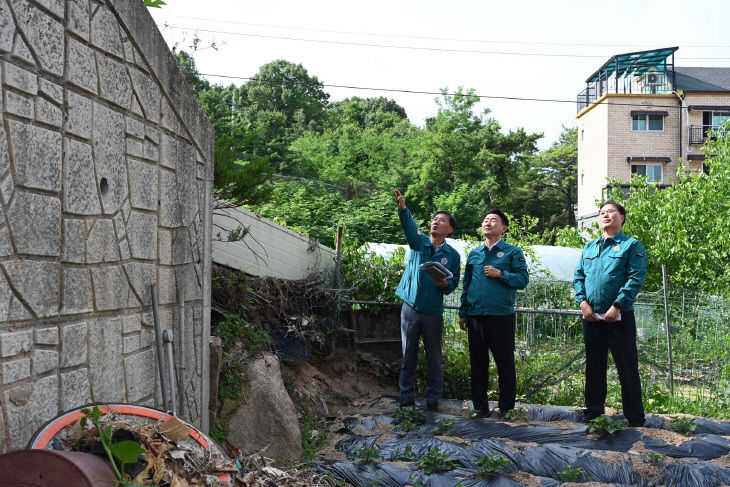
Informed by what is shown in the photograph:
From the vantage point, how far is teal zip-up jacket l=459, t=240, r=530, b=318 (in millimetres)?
5719

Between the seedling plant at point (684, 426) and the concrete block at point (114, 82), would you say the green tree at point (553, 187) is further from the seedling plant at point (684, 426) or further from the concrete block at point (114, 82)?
the concrete block at point (114, 82)

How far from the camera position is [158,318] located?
372 centimetres

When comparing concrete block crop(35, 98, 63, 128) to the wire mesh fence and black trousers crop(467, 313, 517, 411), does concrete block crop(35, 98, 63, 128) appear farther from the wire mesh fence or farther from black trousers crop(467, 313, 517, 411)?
the wire mesh fence

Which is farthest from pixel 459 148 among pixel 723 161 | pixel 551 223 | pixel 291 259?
pixel 291 259

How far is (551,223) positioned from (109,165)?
3727 centimetres

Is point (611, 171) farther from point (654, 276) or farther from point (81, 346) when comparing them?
point (81, 346)

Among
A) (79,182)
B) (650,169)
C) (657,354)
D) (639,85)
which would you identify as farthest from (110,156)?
(639,85)

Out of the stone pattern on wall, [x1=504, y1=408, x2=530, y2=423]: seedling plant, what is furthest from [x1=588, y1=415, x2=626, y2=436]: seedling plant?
the stone pattern on wall

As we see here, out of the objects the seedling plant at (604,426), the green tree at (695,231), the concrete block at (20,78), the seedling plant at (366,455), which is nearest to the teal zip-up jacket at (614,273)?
the seedling plant at (604,426)

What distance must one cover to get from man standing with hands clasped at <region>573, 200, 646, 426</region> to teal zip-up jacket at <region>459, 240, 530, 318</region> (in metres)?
0.54

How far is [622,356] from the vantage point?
A: 5.19 meters

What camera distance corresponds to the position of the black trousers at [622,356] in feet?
17.0

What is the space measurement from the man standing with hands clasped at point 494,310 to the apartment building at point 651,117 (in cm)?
2538

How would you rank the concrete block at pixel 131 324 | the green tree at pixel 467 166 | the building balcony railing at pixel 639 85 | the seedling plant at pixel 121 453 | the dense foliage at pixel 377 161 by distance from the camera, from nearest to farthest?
the seedling plant at pixel 121 453 → the concrete block at pixel 131 324 → the dense foliage at pixel 377 161 → the green tree at pixel 467 166 → the building balcony railing at pixel 639 85
